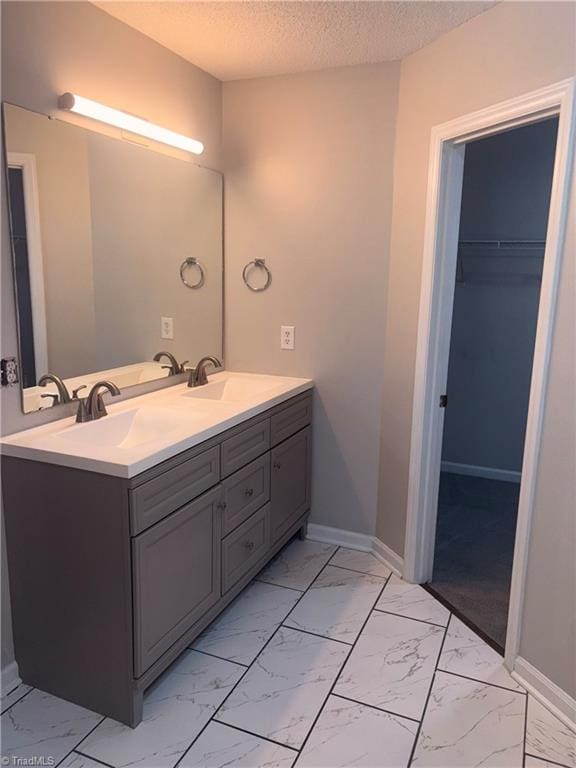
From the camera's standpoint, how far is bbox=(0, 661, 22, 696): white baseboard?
6.29ft

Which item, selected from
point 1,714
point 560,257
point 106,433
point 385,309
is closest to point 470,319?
point 385,309

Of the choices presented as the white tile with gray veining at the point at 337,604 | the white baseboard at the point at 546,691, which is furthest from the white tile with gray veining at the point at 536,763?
the white tile with gray veining at the point at 337,604

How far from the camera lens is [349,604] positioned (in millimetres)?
2484

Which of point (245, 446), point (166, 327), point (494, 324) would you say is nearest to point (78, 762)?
point (245, 446)

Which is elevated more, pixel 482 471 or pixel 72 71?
pixel 72 71

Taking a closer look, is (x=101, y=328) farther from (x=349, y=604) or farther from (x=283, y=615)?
(x=349, y=604)

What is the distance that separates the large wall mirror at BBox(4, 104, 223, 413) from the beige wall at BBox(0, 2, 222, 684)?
0.06m

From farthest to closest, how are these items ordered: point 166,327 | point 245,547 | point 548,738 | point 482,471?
point 482,471
point 166,327
point 245,547
point 548,738

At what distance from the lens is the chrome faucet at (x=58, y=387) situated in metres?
1.99

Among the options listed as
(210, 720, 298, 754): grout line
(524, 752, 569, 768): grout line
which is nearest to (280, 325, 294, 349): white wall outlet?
(210, 720, 298, 754): grout line

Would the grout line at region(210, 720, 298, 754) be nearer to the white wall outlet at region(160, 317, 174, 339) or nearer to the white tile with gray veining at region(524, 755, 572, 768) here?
the white tile with gray veining at region(524, 755, 572, 768)

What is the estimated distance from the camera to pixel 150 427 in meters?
2.22

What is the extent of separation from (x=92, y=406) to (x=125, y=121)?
3.54 ft

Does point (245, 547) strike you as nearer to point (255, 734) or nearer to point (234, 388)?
point (255, 734)
